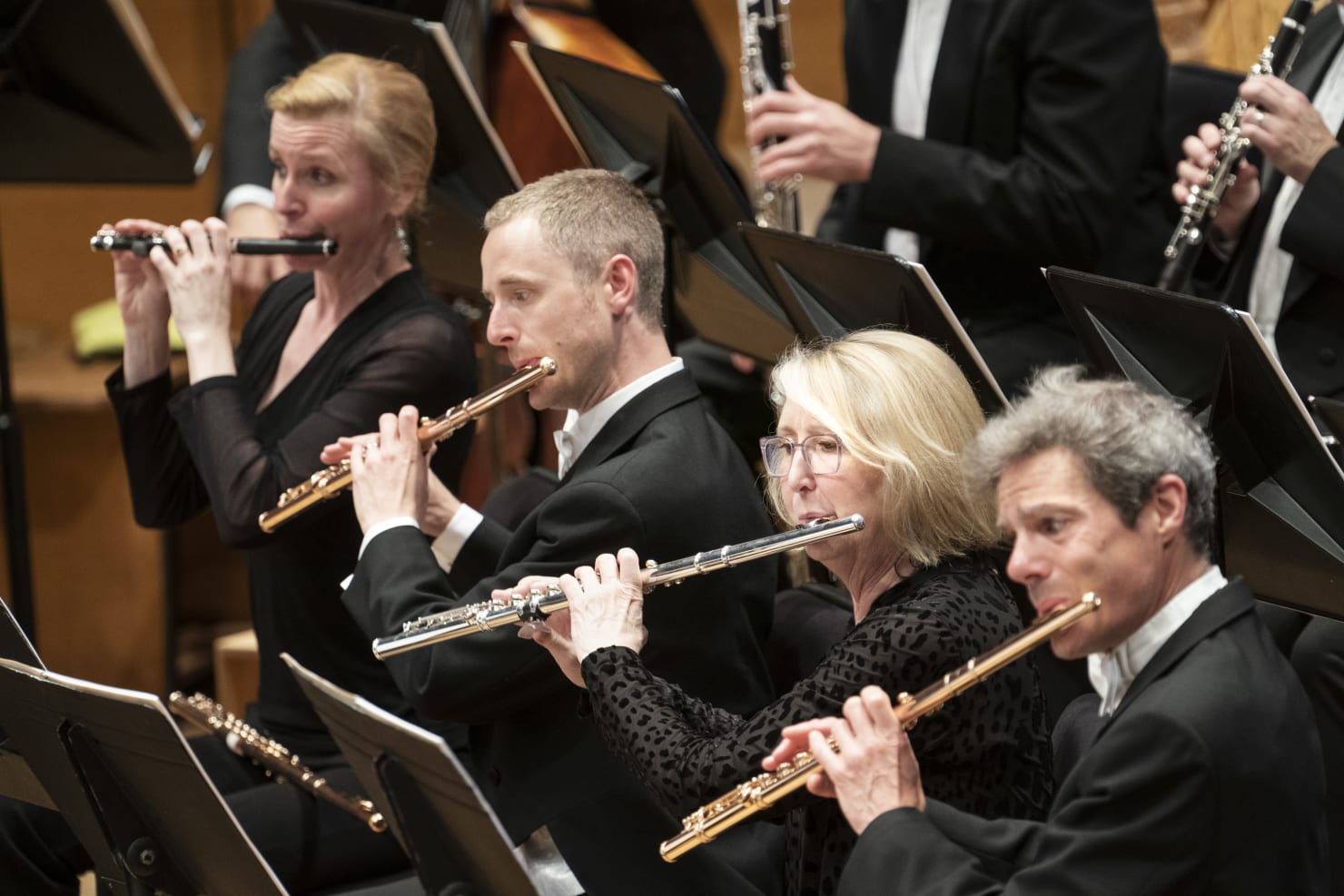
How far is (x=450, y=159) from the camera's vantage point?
10.2ft

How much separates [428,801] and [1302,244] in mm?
1715

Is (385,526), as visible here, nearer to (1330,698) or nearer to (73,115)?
(1330,698)

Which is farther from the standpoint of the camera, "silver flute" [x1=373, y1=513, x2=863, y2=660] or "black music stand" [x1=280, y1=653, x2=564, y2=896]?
"silver flute" [x1=373, y1=513, x2=863, y2=660]

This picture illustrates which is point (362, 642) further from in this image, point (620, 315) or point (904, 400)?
point (904, 400)

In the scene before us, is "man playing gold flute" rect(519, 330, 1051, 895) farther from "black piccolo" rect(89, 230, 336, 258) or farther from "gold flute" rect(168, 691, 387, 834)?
"black piccolo" rect(89, 230, 336, 258)

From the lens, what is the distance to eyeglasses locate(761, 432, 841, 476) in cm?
199

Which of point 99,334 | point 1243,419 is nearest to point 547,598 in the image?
point 1243,419

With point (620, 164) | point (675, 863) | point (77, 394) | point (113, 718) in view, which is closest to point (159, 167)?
point (620, 164)

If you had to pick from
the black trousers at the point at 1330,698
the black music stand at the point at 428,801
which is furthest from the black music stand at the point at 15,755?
the black trousers at the point at 1330,698

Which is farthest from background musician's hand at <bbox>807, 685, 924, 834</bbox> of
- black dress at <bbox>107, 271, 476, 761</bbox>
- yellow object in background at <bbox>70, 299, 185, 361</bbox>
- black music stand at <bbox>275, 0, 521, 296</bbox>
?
yellow object in background at <bbox>70, 299, 185, 361</bbox>

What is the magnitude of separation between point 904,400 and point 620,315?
0.52 meters

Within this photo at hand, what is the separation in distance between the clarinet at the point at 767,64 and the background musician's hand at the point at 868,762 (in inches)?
65.4

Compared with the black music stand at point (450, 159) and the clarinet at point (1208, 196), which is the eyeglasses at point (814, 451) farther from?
the black music stand at point (450, 159)

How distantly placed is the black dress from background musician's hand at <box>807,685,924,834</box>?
1163 mm
